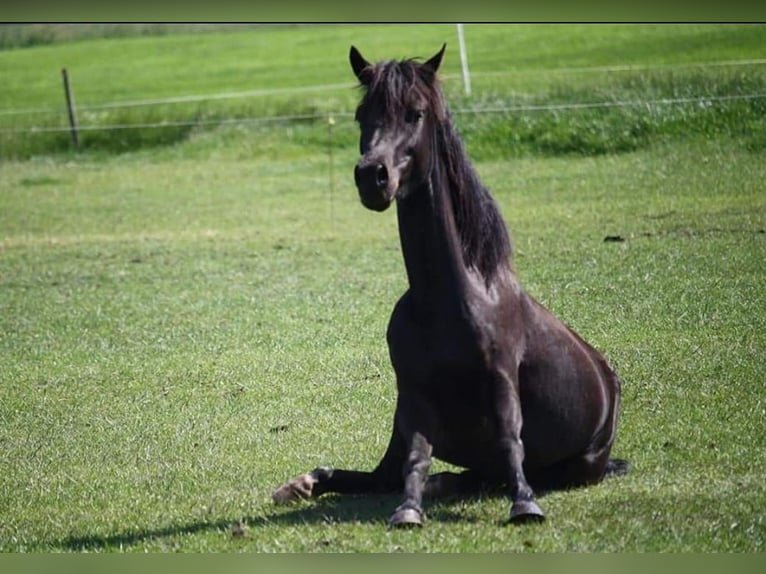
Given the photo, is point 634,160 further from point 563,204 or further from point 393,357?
point 393,357

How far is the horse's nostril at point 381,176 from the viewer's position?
17.2ft

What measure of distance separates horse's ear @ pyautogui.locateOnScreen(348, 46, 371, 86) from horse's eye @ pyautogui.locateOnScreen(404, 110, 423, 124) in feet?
0.72

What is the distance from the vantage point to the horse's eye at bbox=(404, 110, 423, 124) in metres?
5.43

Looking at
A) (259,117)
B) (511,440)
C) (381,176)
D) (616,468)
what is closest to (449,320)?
(511,440)

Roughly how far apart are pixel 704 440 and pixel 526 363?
3.74 feet

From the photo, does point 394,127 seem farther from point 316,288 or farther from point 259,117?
point 259,117

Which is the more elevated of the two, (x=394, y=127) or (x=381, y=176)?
(x=394, y=127)

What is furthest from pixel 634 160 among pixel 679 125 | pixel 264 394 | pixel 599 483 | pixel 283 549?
pixel 283 549

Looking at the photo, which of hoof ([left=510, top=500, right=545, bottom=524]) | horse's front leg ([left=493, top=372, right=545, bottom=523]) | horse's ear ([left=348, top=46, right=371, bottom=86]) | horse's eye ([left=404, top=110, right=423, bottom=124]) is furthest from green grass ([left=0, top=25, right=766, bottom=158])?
hoof ([left=510, top=500, right=545, bottom=524])

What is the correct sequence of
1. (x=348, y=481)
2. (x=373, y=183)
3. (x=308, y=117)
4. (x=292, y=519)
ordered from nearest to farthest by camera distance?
(x=373, y=183) < (x=292, y=519) < (x=348, y=481) < (x=308, y=117)

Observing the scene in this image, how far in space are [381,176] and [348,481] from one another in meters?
1.43

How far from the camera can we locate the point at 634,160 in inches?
400

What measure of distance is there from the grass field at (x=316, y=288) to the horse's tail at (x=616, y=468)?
86mm

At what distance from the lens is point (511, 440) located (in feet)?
18.1
